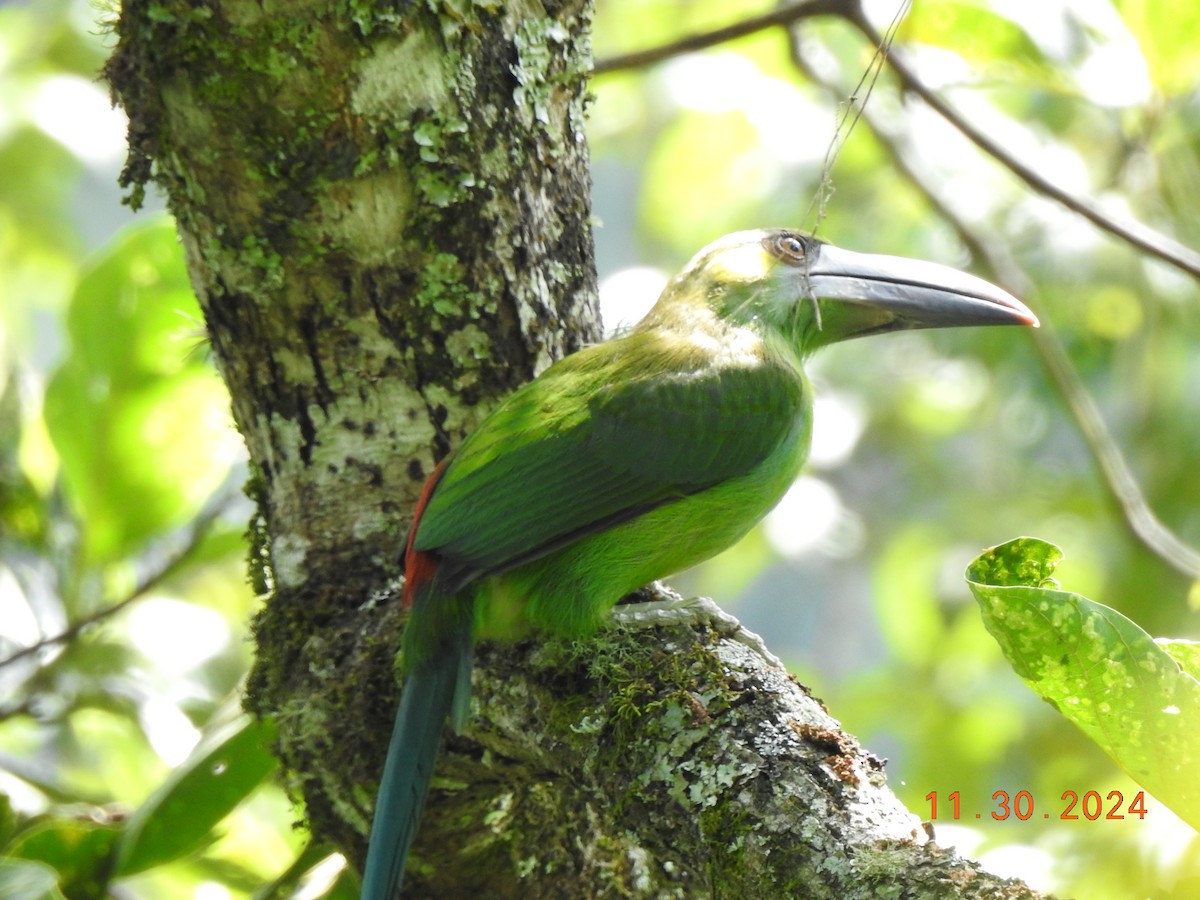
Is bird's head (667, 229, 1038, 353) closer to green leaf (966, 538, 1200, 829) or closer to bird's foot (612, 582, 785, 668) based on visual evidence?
bird's foot (612, 582, 785, 668)

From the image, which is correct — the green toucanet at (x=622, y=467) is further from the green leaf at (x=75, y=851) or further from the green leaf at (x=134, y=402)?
the green leaf at (x=134, y=402)

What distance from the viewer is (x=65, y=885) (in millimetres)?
2447

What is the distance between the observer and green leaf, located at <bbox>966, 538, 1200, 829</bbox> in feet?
4.93

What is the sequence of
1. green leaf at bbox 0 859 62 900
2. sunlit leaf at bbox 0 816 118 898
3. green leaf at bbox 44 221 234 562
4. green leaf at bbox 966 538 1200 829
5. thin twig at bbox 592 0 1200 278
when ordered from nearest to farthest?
1. green leaf at bbox 966 538 1200 829
2. green leaf at bbox 0 859 62 900
3. sunlit leaf at bbox 0 816 118 898
4. green leaf at bbox 44 221 234 562
5. thin twig at bbox 592 0 1200 278

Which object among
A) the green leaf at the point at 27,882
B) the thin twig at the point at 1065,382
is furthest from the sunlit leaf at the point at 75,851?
the thin twig at the point at 1065,382

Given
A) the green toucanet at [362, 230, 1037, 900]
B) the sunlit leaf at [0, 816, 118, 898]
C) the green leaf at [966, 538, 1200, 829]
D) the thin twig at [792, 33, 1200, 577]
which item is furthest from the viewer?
the thin twig at [792, 33, 1200, 577]

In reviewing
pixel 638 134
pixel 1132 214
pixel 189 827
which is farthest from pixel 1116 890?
pixel 638 134

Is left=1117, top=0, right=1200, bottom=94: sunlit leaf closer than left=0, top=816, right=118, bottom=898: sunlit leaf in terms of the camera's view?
No

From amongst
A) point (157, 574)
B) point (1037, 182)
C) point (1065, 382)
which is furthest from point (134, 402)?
point (1065, 382)

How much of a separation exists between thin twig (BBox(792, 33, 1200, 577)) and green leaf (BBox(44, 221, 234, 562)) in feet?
6.06

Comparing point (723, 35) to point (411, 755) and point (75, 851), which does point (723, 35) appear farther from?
point (75, 851)

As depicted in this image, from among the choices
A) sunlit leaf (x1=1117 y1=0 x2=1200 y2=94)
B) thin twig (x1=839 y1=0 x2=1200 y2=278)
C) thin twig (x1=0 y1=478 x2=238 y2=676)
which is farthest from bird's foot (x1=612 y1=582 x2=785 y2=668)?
sunlit leaf (x1=1117 y1=0 x2=1200 y2=94)
